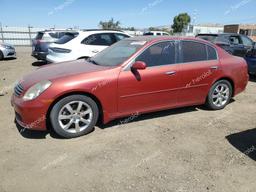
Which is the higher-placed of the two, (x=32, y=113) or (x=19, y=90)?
(x=19, y=90)

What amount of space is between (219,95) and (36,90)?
3.82 meters

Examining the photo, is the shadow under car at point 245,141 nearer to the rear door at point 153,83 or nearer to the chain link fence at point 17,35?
the rear door at point 153,83

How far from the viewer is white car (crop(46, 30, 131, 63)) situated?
27.7ft

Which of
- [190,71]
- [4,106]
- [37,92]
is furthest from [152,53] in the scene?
[4,106]

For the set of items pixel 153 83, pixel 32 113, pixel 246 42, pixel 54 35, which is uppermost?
pixel 54 35

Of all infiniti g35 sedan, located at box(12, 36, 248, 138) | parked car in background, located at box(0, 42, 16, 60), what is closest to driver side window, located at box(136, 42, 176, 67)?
infiniti g35 sedan, located at box(12, 36, 248, 138)

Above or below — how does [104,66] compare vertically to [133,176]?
above

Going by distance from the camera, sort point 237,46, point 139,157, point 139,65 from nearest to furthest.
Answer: point 139,157, point 139,65, point 237,46

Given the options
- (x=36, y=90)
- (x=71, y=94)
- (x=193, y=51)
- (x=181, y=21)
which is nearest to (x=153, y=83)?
(x=193, y=51)

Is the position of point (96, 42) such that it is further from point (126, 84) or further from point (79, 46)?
point (126, 84)

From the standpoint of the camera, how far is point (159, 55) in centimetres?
499

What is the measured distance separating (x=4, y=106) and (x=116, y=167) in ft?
11.5

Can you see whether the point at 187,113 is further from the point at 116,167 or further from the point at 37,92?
the point at 37,92

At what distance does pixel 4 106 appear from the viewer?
5840 mm
